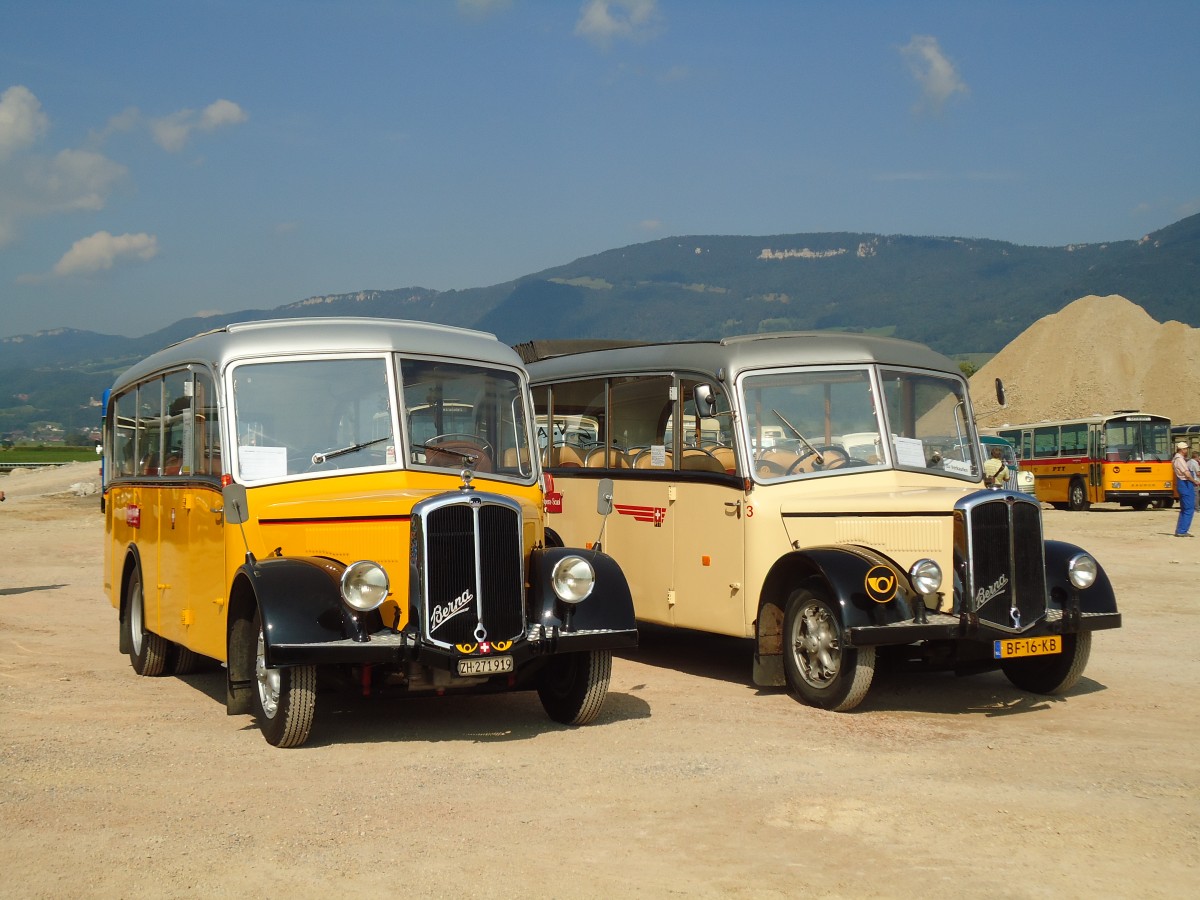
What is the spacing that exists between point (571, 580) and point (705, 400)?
9.60 feet

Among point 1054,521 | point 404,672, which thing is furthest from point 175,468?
point 1054,521

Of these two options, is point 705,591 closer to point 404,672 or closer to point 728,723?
point 728,723

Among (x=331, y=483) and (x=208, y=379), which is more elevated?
(x=208, y=379)

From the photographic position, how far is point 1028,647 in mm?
9172

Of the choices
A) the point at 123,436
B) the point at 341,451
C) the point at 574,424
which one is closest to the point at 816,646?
the point at 341,451

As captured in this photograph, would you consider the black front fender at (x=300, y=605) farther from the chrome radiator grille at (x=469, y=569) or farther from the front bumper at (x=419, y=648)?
the chrome radiator grille at (x=469, y=569)

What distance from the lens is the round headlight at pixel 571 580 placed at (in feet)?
27.2

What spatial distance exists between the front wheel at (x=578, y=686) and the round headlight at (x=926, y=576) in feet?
7.11

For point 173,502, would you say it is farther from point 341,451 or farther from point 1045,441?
point 1045,441

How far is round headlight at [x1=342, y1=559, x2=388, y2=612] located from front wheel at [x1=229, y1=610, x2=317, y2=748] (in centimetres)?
50

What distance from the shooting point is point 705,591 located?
1089cm

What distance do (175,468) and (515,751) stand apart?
3.74 meters

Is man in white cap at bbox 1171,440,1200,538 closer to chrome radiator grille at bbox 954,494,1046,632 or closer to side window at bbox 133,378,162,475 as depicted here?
chrome radiator grille at bbox 954,494,1046,632

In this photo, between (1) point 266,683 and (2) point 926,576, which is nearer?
(1) point 266,683
